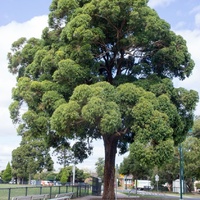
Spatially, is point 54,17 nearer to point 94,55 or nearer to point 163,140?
point 94,55

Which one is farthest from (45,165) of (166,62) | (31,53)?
(166,62)

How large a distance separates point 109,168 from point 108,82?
6129mm

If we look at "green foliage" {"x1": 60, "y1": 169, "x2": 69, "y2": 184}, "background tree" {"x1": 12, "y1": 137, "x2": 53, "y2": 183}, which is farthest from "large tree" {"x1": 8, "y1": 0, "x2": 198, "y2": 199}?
"background tree" {"x1": 12, "y1": 137, "x2": 53, "y2": 183}

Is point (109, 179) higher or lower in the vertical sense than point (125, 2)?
lower

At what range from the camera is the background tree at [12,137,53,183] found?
244 ft

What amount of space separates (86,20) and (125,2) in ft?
8.91

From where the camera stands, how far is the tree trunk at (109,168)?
79.7 ft

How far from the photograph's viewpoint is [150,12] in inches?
916

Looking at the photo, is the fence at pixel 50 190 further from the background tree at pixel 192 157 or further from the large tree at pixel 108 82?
the background tree at pixel 192 157

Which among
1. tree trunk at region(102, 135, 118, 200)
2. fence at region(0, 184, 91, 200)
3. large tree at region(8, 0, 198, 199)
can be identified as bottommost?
fence at region(0, 184, 91, 200)

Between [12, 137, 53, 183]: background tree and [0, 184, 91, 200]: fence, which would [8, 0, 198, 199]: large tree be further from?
[12, 137, 53, 183]: background tree

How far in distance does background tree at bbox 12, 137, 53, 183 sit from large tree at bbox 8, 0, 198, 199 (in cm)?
4793

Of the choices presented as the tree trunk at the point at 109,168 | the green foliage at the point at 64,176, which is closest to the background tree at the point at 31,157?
the green foliage at the point at 64,176

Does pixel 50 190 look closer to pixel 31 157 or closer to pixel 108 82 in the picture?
pixel 108 82
